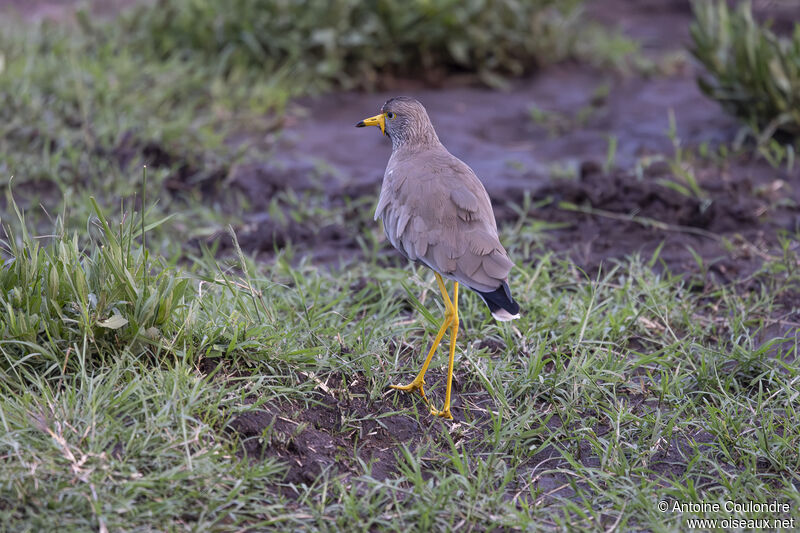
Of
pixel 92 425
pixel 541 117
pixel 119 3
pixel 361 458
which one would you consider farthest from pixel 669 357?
pixel 119 3

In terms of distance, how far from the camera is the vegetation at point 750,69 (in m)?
5.96

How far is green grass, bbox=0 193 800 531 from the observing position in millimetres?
2734

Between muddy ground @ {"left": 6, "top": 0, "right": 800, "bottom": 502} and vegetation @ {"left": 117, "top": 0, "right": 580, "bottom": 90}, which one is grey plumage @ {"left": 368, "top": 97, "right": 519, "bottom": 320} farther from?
vegetation @ {"left": 117, "top": 0, "right": 580, "bottom": 90}

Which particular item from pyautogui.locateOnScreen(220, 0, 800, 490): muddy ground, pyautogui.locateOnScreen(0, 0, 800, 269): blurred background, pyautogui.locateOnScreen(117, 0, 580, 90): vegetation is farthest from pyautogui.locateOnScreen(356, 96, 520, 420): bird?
pyautogui.locateOnScreen(117, 0, 580, 90): vegetation

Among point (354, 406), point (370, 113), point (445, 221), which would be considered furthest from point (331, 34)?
point (354, 406)

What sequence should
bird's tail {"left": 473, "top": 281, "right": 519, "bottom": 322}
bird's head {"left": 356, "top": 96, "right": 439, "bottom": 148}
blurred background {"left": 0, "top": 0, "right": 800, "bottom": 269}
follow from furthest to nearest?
blurred background {"left": 0, "top": 0, "right": 800, "bottom": 269}, bird's head {"left": 356, "top": 96, "right": 439, "bottom": 148}, bird's tail {"left": 473, "top": 281, "right": 519, "bottom": 322}

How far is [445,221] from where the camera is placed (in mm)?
3369

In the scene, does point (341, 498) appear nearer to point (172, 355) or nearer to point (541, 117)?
point (172, 355)

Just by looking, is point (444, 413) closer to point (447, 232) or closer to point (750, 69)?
point (447, 232)

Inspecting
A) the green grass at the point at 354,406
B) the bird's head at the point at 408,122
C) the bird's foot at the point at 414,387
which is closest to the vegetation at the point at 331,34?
the bird's head at the point at 408,122

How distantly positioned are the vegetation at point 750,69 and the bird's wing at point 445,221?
134 inches

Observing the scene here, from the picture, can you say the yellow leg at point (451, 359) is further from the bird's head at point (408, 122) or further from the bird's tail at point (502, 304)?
the bird's head at point (408, 122)

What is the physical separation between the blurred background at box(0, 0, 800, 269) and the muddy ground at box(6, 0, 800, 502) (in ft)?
0.07

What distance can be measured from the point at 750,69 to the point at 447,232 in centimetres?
382
